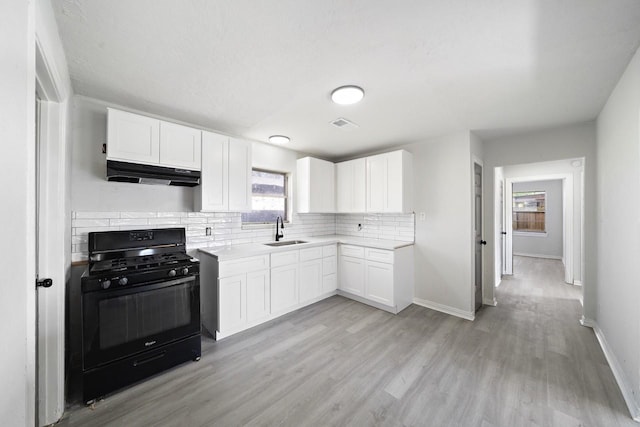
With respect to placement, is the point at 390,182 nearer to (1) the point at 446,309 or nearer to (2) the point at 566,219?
(1) the point at 446,309

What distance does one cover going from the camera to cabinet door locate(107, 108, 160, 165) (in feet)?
6.96

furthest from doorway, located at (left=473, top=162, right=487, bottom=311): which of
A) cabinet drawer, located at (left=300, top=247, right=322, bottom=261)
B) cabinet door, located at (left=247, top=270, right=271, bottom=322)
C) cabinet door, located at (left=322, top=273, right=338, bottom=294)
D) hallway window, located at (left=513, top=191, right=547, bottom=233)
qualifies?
hallway window, located at (left=513, top=191, right=547, bottom=233)

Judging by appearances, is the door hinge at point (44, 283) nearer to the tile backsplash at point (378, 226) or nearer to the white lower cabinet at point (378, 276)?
the white lower cabinet at point (378, 276)

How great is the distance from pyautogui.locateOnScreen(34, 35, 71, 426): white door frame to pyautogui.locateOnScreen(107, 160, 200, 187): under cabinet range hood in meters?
0.50

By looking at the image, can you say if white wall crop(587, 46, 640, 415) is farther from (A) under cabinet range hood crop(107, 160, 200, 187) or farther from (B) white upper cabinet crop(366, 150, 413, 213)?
(A) under cabinet range hood crop(107, 160, 200, 187)

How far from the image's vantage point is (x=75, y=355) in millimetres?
2164

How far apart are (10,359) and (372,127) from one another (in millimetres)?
3122

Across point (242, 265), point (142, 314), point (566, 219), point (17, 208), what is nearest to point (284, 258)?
point (242, 265)

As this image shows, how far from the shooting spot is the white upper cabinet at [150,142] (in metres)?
2.14

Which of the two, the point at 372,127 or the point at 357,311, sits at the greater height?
the point at 372,127

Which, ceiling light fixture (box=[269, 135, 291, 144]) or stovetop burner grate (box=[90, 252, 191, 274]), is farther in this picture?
ceiling light fixture (box=[269, 135, 291, 144])

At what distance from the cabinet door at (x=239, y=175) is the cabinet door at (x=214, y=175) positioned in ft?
0.16

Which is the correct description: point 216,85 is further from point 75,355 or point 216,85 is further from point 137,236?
point 75,355

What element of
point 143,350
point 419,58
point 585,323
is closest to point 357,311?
point 143,350
